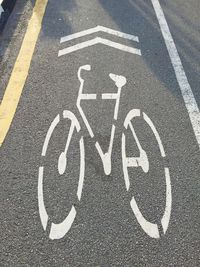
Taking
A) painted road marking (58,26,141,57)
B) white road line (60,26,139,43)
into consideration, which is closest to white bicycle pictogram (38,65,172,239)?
painted road marking (58,26,141,57)

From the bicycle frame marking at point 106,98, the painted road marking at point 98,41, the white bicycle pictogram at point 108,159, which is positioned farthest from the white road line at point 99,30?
the white bicycle pictogram at point 108,159

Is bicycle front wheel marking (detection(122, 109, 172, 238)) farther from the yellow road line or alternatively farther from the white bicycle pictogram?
the yellow road line

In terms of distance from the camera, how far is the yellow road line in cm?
435

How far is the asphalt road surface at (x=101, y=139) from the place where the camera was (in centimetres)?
328

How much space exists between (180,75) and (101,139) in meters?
1.53

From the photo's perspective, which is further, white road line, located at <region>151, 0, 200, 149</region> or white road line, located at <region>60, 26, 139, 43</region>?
white road line, located at <region>60, 26, 139, 43</region>

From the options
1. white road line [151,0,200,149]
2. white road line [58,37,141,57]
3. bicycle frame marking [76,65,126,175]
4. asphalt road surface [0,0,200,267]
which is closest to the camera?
asphalt road surface [0,0,200,267]

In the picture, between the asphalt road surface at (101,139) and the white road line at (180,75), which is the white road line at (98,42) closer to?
the asphalt road surface at (101,139)

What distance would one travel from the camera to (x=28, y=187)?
12.0 ft

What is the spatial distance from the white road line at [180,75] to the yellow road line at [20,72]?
A: 191 cm

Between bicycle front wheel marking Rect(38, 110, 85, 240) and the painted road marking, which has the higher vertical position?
the painted road marking

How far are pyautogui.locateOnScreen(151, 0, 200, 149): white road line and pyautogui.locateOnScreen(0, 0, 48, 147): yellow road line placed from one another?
1915 millimetres

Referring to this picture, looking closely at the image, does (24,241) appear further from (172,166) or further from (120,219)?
(172,166)

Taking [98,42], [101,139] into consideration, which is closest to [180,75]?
[98,42]
